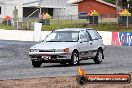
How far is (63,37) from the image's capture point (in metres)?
19.2

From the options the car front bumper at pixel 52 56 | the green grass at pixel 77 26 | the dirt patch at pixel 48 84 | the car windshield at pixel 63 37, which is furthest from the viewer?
the green grass at pixel 77 26

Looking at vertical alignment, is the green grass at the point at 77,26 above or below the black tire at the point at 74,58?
above

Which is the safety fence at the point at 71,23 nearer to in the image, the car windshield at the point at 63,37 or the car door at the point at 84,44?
the car door at the point at 84,44

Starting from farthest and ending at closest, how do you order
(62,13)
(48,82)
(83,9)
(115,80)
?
(83,9), (62,13), (48,82), (115,80)

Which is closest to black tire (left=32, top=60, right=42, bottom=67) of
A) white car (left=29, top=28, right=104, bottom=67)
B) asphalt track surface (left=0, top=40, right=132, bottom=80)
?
white car (left=29, top=28, right=104, bottom=67)

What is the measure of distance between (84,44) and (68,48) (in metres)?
1.41

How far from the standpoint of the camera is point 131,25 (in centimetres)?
4722

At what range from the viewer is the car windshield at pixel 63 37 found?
62.5 ft

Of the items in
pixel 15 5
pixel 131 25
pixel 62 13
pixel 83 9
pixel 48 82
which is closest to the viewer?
pixel 48 82

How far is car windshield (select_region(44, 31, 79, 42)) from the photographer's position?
62.5 ft

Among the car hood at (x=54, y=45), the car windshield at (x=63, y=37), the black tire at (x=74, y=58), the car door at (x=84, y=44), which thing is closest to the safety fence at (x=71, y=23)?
the car door at (x=84, y=44)

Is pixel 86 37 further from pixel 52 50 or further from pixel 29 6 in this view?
pixel 29 6

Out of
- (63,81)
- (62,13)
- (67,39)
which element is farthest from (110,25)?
(63,81)

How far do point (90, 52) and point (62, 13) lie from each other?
57605mm
